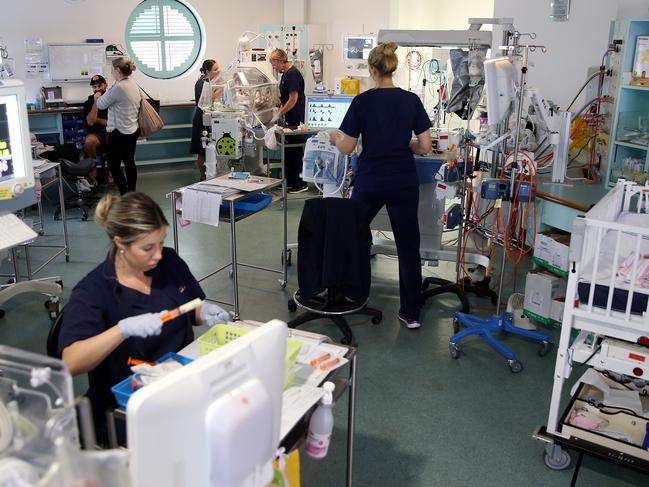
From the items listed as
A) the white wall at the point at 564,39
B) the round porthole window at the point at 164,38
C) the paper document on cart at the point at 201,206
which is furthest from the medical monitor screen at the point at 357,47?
the paper document on cart at the point at 201,206

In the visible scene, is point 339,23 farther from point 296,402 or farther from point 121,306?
point 296,402

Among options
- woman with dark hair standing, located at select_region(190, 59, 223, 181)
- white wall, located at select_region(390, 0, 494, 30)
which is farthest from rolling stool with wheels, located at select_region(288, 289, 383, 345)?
white wall, located at select_region(390, 0, 494, 30)

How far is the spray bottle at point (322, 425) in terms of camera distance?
1811 mm

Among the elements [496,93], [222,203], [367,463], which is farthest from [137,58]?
[367,463]

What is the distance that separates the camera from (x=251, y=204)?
3.83 meters

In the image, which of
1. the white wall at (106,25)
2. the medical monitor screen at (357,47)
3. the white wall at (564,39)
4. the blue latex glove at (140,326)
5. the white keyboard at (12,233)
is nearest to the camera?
the blue latex glove at (140,326)

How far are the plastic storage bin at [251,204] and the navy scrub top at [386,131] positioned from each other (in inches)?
23.3

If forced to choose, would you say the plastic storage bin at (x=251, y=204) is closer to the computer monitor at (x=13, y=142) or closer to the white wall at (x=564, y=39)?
the computer monitor at (x=13, y=142)

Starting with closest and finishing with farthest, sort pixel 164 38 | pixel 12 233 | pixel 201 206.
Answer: pixel 12 233 → pixel 201 206 → pixel 164 38

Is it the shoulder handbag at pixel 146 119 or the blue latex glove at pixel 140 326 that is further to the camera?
the shoulder handbag at pixel 146 119

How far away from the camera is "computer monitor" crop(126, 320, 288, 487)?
1.04m

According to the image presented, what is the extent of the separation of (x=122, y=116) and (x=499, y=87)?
13.1 feet

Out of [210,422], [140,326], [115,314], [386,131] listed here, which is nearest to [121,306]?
[115,314]

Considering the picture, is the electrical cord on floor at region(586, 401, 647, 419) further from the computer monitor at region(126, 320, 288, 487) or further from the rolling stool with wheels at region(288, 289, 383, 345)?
the computer monitor at region(126, 320, 288, 487)
